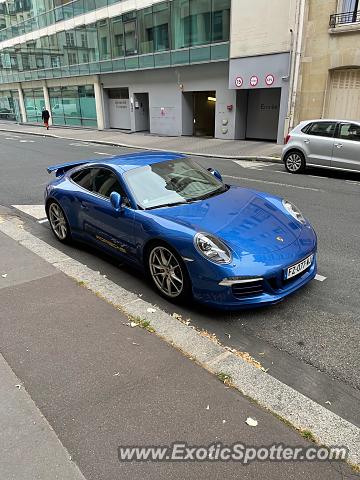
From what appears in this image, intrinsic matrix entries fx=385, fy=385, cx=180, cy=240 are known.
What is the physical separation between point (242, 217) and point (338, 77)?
14.5m

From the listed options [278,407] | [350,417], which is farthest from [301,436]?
[350,417]

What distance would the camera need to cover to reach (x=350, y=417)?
2500 mm

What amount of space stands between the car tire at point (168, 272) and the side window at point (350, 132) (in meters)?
8.33

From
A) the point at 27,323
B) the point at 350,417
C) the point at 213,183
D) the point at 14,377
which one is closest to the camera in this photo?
the point at 350,417

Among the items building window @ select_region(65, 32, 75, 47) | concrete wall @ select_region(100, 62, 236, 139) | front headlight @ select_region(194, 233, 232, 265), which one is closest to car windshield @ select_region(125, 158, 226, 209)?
front headlight @ select_region(194, 233, 232, 265)

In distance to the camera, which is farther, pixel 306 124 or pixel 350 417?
Result: pixel 306 124

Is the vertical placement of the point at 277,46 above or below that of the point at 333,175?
above

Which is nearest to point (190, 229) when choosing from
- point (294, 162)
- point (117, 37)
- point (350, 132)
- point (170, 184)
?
point (170, 184)

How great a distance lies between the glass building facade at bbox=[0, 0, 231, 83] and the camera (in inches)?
790

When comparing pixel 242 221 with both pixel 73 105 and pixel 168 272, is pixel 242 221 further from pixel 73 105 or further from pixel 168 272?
pixel 73 105

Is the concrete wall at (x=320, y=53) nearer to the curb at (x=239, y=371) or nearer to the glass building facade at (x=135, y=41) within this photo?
the glass building facade at (x=135, y=41)

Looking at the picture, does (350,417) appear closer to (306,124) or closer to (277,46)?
(306,124)

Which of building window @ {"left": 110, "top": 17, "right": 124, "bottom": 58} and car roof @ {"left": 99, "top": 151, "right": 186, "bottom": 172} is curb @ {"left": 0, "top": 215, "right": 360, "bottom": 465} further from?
building window @ {"left": 110, "top": 17, "right": 124, "bottom": 58}

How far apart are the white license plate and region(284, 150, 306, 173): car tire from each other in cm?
804
